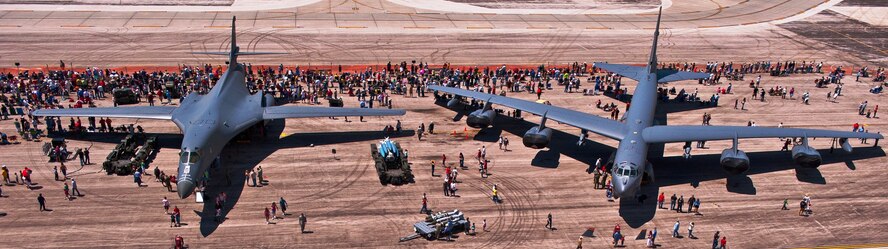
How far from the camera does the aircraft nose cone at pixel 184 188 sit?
40062 mm

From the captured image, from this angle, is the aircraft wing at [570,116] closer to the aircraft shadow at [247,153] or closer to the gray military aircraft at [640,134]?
the gray military aircraft at [640,134]

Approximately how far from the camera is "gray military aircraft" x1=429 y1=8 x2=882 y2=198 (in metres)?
43.3

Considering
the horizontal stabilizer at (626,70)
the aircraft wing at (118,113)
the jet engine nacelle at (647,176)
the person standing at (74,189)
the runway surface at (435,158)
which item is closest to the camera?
the runway surface at (435,158)

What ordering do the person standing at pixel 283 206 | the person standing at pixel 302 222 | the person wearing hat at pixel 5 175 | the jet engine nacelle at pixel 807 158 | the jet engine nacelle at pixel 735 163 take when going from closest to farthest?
the person standing at pixel 302 222 < the person standing at pixel 283 206 < the person wearing hat at pixel 5 175 < the jet engine nacelle at pixel 735 163 < the jet engine nacelle at pixel 807 158

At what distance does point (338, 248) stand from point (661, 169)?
23833mm

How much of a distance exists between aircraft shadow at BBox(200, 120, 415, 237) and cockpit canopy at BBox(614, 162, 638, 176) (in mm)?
18663

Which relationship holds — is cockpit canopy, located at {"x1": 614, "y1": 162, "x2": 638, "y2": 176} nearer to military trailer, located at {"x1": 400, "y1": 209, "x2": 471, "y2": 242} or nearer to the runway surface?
the runway surface

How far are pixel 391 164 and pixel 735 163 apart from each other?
72.5ft

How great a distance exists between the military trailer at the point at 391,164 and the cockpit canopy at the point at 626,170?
13.2 meters

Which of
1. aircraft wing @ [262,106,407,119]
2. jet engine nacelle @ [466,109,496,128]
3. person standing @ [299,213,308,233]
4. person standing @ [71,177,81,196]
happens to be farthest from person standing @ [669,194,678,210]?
person standing @ [71,177,81,196]

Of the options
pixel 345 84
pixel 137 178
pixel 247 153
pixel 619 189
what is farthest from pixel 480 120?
pixel 137 178

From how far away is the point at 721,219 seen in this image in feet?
144

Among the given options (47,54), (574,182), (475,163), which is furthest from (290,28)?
(574,182)

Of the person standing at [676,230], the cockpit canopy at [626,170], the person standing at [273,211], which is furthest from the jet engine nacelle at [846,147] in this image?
the person standing at [273,211]
